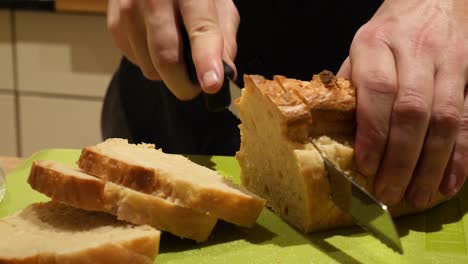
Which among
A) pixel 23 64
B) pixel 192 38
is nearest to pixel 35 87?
pixel 23 64

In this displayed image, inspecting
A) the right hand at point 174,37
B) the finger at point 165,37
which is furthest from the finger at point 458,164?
the finger at point 165,37

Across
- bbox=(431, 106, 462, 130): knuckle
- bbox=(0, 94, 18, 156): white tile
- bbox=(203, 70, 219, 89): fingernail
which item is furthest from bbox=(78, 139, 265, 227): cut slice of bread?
bbox=(0, 94, 18, 156): white tile

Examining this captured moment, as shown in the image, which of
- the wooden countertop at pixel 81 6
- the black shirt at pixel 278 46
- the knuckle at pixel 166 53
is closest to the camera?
the knuckle at pixel 166 53

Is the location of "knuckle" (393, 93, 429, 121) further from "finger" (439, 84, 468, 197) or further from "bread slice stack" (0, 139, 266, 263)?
"bread slice stack" (0, 139, 266, 263)

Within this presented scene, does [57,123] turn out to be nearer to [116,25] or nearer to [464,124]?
[116,25]

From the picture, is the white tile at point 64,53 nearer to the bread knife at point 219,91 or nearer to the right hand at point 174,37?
the right hand at point 174,37

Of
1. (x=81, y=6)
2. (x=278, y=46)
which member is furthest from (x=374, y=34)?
(x=81, y=6)

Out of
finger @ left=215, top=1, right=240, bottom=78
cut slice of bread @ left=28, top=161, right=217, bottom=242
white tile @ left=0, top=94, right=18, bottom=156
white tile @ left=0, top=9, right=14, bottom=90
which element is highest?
finger @ left=215, top=1, right=240, bottom=78
